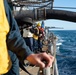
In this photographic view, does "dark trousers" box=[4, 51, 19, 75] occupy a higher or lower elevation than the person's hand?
lower

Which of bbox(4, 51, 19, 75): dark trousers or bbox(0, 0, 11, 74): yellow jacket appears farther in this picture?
bbox(4, 51, 19, 75): dark trousers

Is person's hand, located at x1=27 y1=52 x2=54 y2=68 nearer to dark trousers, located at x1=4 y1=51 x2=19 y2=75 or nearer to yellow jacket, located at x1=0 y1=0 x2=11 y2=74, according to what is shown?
yellow jacket, located at x1=0 y1=0 x2=11 y2=74

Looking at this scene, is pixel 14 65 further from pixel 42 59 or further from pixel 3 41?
pixel 42 59

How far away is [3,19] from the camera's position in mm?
2301

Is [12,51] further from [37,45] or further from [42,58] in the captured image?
[37,45]

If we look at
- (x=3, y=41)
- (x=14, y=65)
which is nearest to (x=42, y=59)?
(x=3, y=41)

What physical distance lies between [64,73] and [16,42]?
17191 mm

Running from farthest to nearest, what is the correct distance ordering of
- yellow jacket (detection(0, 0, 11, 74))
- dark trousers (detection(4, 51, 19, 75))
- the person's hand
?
1. dark trousers (detection(4, 51, 19, 75))
2. yellow jacket (detection(0, 0, 11, 74))
3. the person's hand

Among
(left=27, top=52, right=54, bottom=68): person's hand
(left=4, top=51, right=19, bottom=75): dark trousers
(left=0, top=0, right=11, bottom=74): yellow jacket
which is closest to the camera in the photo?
(left=27, top=52, right=54, bottom=68): person's hand

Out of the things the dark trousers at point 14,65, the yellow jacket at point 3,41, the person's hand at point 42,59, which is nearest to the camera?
the person's hand at point 42,59

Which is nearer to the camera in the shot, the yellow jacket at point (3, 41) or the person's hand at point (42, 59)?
the person's hand at point (42, 59)

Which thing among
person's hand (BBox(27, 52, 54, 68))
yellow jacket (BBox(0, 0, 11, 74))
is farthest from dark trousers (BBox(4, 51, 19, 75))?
person's hand (BBox(27, 52, 54, 68))

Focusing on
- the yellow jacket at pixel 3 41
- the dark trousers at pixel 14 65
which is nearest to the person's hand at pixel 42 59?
the yellow jacket at pixel 3 41

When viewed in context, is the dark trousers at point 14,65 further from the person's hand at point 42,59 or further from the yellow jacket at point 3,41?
the person's hand at point 42,59
